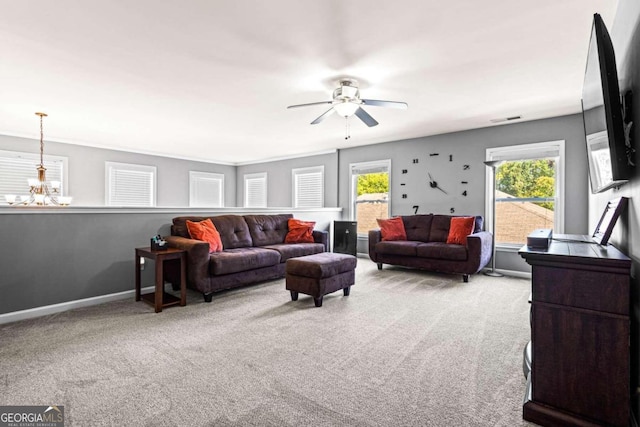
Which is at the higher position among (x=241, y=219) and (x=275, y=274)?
(x=241, y=219)

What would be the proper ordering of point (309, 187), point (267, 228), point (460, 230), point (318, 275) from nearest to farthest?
point (318, 275)
point (460, 230)
point (267, 228)
point (309, 187)

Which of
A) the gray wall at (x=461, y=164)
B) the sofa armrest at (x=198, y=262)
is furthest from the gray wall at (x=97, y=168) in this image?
the sofa armrest at (x=198, y=262)

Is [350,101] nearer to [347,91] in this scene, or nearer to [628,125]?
[347,91]

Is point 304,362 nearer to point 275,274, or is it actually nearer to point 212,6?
point 275,274

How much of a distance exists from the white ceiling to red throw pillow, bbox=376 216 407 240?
1.68 metres

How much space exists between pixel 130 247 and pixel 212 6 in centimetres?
276

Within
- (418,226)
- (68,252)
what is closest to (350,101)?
(418,226)

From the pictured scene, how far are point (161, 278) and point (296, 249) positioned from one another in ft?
6.11

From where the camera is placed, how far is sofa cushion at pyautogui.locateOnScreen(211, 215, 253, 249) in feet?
14.1

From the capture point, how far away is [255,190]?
9.14 m

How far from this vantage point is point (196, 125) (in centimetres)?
537

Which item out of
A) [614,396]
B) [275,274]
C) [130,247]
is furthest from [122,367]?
[614,396]

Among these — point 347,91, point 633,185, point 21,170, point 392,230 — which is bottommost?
point 392,230

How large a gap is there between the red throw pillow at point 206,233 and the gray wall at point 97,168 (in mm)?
4209
